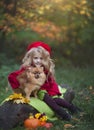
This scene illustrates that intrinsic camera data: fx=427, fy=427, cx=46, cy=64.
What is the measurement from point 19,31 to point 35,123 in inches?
332

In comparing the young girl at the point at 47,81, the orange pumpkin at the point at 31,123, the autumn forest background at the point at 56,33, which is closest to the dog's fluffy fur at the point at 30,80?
the young girl at the point at 47,81

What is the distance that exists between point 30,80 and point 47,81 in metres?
0.49

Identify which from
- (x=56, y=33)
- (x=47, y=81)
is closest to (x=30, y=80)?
(x=47, y=81)

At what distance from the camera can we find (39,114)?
6781 mm

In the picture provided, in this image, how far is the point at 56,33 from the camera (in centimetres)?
1655

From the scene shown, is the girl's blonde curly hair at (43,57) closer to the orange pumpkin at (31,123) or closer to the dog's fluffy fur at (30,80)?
the dog's fluffy fur at (30,80)

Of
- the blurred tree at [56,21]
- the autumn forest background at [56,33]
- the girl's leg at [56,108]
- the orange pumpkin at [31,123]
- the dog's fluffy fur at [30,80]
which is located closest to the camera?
the orange pumpkin at [31,123]

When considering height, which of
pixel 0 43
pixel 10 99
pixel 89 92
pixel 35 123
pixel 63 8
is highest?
pixel 63 8

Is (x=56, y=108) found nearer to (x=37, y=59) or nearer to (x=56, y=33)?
(x=37, y=59)

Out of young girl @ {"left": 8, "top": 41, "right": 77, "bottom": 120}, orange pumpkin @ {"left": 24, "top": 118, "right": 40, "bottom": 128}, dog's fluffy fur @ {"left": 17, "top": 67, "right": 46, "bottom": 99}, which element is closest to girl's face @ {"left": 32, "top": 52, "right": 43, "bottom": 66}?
young girl @ {"left": 8, "top": 41, "right": 77, "bottom": 120}

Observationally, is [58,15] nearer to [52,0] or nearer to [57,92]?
[52,0]

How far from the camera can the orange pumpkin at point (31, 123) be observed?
645 centimetres

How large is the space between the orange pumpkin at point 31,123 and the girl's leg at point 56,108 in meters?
0.54

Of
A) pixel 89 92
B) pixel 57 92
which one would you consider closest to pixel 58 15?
pixel 89 92
